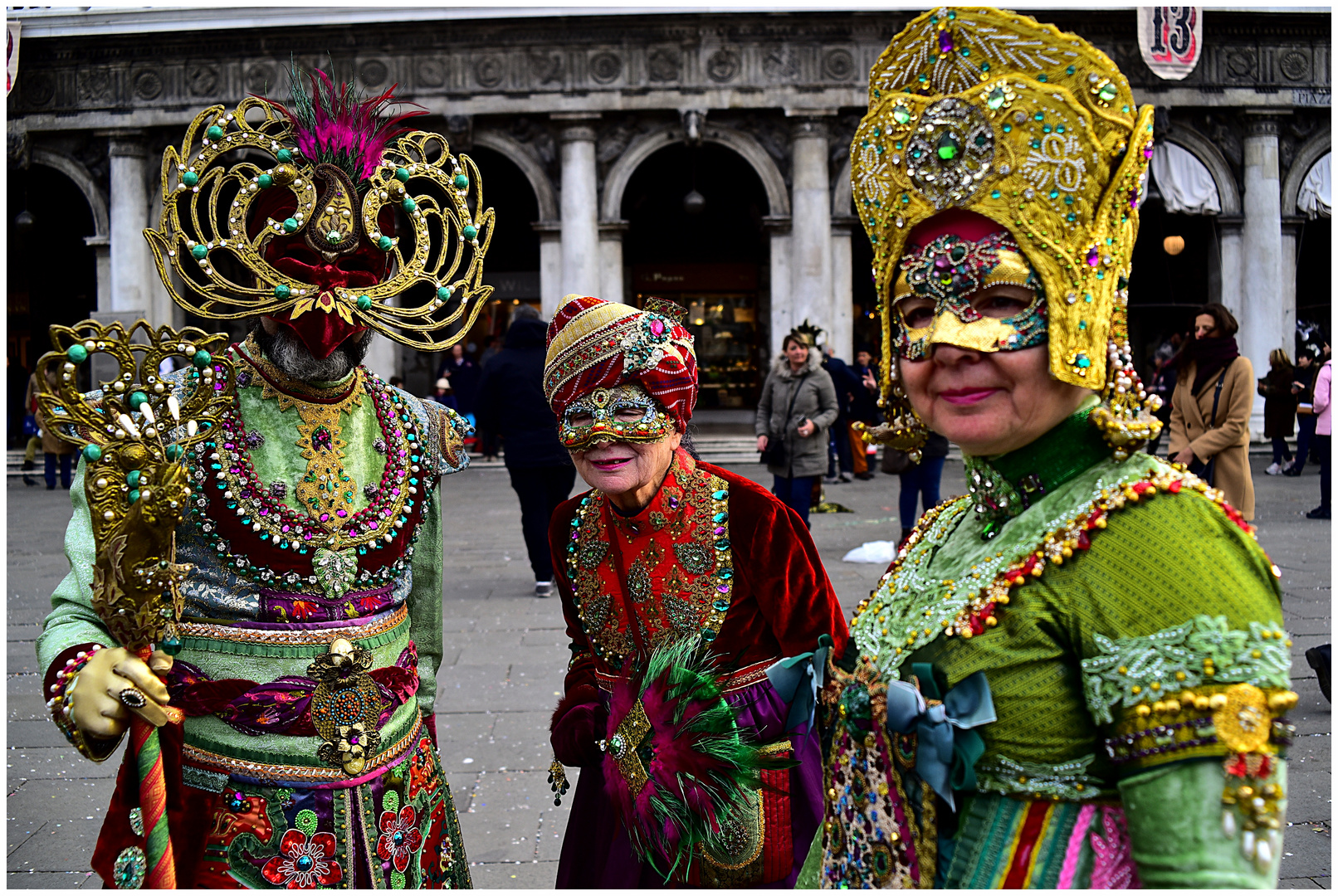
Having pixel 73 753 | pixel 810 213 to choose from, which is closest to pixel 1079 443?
pixel 73 753

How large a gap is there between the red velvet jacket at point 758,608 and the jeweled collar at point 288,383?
29.2 inches

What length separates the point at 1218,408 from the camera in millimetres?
6617

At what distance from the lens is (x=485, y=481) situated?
47.9ft

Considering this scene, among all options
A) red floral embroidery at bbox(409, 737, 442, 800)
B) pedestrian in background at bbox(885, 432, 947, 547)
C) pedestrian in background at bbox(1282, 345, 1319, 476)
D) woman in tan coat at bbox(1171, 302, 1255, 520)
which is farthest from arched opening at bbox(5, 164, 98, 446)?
red floral embroidery at bbox(409, 737, 442, 800)

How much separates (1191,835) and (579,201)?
17567 mm

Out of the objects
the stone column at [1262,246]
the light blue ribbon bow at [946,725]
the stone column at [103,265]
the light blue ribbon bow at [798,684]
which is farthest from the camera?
the stone column at [103,265]

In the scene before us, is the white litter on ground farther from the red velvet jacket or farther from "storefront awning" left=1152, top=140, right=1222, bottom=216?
"storefront awning" left=1152, top=140, right=1222, bottom=216

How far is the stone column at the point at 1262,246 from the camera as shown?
18.2 metres

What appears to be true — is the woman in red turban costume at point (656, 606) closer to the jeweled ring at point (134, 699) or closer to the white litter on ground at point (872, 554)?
the jeweled ring at point (134, 699)

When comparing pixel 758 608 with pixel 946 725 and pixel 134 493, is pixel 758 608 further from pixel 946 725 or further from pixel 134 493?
pixel 134 493

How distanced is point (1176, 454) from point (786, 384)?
3.06 meters

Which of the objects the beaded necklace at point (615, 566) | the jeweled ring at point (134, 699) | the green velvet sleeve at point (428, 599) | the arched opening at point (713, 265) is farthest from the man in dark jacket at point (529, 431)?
the arched opening at point (713, 265)

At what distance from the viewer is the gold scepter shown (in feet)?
5.34

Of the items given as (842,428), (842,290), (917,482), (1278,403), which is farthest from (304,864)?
(842,290)
